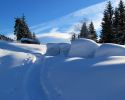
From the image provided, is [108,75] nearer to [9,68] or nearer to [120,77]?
[120,77]

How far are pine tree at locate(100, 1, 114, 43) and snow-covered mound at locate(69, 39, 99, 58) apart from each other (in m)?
33.2

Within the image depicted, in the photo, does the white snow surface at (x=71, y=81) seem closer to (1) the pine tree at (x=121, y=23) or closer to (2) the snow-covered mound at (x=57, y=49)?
(2) the snow-covered mound at (x=57, y=49)

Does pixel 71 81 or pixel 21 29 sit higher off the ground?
pixel 21 29

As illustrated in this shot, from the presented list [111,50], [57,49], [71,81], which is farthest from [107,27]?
[71,81]

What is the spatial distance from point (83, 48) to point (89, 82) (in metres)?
12.6

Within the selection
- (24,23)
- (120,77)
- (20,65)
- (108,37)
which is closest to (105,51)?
(20,65)

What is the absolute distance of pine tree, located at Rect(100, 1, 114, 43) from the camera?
2311 inches

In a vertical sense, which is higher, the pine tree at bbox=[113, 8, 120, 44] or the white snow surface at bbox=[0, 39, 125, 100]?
the pine tree at bbox=[113, 8, 120, 44]

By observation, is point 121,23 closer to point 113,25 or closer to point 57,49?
point 113,25

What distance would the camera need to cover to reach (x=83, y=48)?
2488 centimetres

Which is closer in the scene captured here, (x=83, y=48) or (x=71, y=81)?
(x=71, y=81)

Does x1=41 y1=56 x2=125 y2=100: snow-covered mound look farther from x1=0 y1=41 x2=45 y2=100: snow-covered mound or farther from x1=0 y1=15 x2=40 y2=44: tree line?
x1=0 y1=15 x2=40 y2=44: tree line

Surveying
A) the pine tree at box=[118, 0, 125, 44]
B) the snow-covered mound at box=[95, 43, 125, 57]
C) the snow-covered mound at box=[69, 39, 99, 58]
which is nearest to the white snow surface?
the snow-covered mound at box=[95, 43, 125, 57]

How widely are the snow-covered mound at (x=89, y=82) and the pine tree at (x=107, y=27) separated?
143 ft
